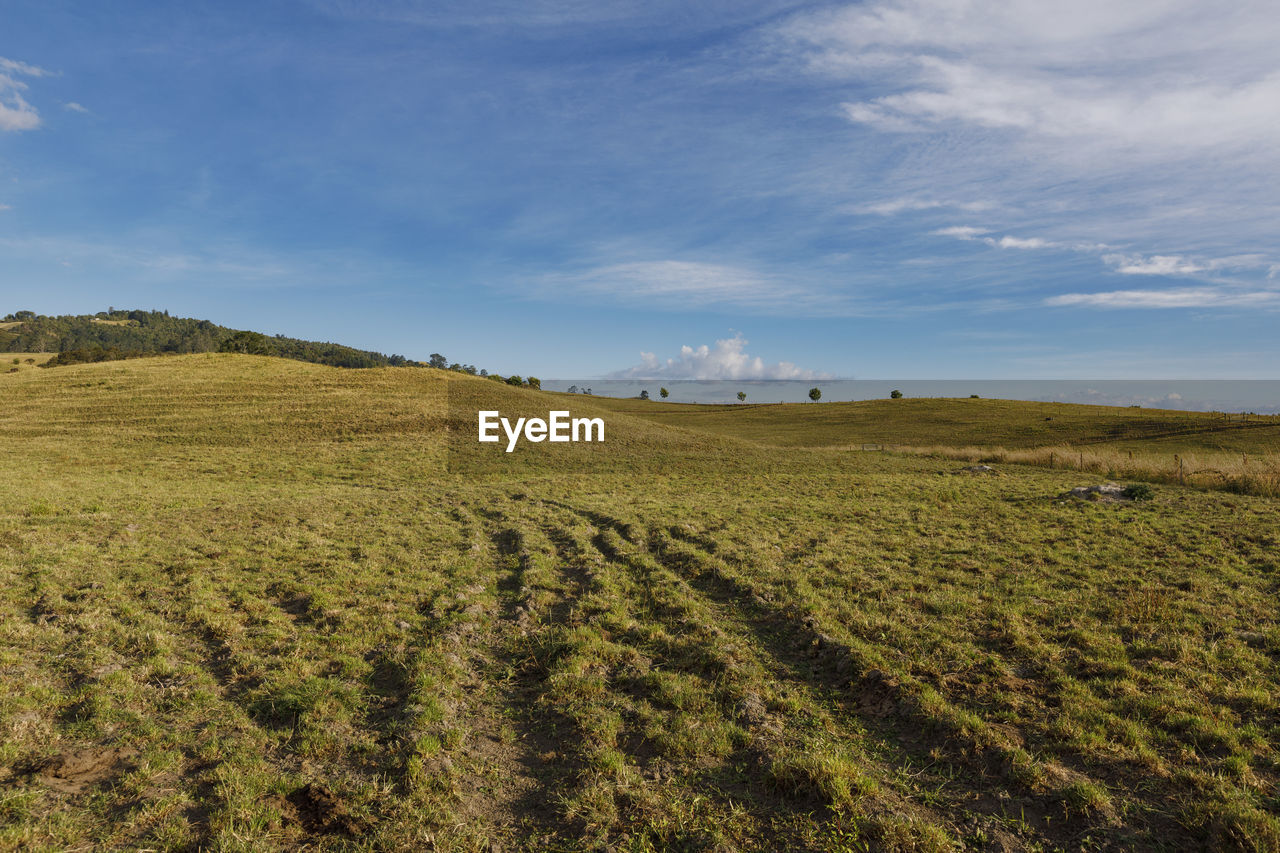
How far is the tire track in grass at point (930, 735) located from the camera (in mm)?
5832

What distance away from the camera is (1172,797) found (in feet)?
19.6

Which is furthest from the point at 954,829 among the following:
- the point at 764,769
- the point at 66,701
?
the point at 66,701

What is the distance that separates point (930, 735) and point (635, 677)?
4112 mm

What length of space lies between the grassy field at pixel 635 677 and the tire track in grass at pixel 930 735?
0.04 meters

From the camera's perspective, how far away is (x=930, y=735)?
7.35 metres

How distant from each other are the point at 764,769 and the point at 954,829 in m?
1.91

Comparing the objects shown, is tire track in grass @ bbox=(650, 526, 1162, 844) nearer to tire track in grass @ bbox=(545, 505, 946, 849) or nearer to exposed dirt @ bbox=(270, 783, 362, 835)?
tire track in grass @ bbox=(545, 505, 946, 849)

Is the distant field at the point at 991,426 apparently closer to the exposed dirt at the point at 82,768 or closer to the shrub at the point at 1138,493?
the shrub at the point at 1138,493

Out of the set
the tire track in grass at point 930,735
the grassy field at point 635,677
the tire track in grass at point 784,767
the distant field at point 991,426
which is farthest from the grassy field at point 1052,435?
the tire track in grass at point 784,767

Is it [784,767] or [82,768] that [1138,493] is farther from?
[82,768]

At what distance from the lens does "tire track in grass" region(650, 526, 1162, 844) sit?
583cm

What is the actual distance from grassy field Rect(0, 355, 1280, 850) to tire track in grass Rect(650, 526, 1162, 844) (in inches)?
1.5

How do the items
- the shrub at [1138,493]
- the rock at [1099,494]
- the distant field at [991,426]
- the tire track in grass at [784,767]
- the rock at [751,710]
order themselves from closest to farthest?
the tire track in grass at [784,767], the rock at [751,710], the shrub at [1138,493], the rock at [1099,494], the distant field at [991,426]

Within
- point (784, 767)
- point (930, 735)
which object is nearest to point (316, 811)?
point (784, 767)
